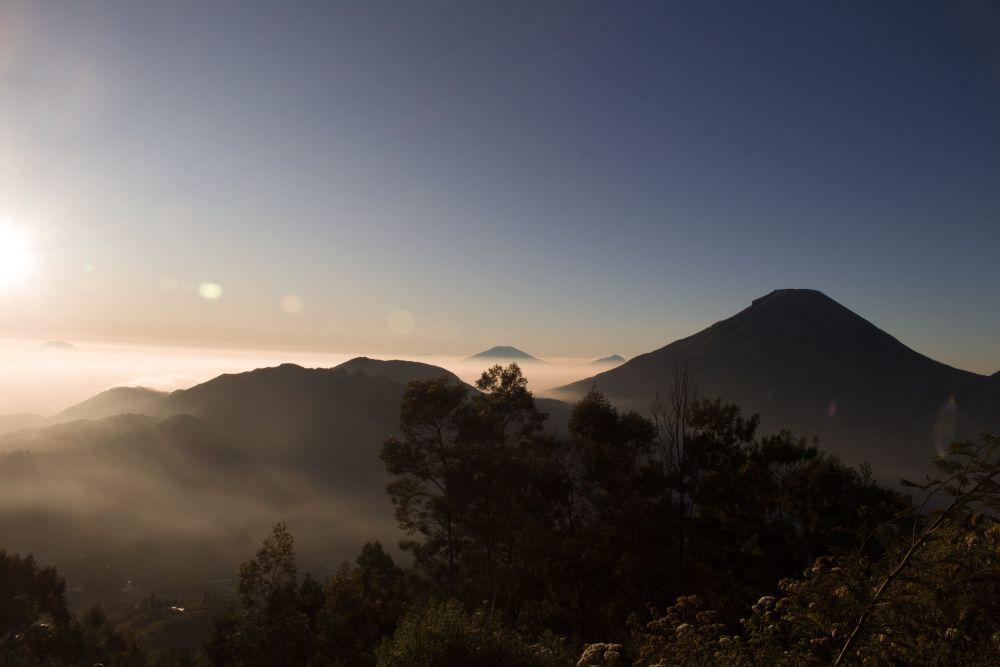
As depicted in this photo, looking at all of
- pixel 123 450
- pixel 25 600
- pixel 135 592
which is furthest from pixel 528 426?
pixel 123 450

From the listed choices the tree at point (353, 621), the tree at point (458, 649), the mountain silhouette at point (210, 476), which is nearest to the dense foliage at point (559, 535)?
the tree at point (353, 621)

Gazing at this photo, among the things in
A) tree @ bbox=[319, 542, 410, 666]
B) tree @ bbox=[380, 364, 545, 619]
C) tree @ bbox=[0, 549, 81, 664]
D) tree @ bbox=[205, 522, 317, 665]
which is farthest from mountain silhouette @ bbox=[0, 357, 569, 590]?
tree @ bbox=[319, 542, 410, 666]

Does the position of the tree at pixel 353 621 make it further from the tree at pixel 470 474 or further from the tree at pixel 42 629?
the tree at pixel 42 629

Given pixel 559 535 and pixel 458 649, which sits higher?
→ pixel 458 649

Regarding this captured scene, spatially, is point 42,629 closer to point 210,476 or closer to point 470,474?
point 470,474

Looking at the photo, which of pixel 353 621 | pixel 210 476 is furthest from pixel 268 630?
pixel 210 476

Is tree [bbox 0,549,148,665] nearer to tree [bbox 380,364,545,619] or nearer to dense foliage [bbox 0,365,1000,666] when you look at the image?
dense foliage [bbox 0,365,1000,666]

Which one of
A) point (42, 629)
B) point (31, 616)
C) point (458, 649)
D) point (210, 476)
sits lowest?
point (210, 476)

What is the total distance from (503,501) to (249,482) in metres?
119

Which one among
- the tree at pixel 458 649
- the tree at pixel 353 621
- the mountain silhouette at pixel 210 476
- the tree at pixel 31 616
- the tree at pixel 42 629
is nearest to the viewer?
the tree at pixel 458 649

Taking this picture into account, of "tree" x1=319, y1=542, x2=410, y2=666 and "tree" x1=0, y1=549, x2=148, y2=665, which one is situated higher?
"tree" x1=319, y1=542, x2=410, y2=666

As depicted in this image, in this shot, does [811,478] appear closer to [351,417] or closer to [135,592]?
[135,592]

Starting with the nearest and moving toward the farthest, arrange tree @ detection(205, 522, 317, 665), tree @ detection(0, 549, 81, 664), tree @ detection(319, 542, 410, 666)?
tree @ detection(319, 542, 410, 666) → tree @ detection(205, 522, 317, 665) → tree @ detection(0, 549, 81, 664)

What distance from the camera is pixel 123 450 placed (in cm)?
11194
